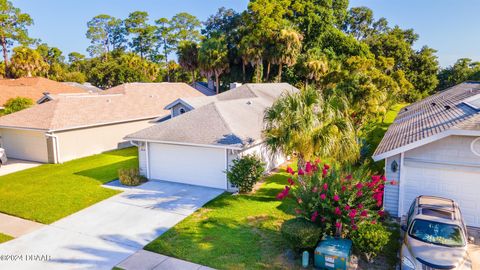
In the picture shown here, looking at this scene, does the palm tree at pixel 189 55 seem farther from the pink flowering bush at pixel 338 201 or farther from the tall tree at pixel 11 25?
the pink flowering bush at pixel 338 201

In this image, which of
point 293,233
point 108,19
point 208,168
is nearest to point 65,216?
point 208,168

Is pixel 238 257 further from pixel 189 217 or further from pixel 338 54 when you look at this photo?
pixel 338 54

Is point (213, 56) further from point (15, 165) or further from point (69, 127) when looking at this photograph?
point (15, 165)

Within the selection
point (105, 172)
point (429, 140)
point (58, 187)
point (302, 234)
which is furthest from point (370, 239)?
point (105, 172)

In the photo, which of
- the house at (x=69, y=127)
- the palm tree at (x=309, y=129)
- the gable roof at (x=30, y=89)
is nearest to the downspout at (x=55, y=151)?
the house at (x=69, y=127)

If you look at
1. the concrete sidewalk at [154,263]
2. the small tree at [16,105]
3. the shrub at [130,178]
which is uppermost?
the small tree at [16,105]

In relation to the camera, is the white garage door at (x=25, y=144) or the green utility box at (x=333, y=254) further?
the white garage door at (x=25, y=144)
